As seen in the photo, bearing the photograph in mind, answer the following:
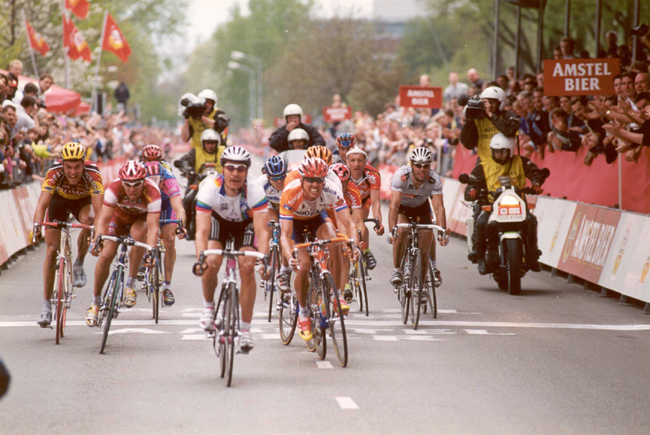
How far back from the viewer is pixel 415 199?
1267 centimetres

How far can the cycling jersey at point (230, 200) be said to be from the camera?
9023 mm

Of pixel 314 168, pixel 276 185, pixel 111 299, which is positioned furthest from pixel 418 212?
pixel 111 299

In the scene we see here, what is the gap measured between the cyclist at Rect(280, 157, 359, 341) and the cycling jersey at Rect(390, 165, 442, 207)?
245cm

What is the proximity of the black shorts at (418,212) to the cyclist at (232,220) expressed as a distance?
3.74m

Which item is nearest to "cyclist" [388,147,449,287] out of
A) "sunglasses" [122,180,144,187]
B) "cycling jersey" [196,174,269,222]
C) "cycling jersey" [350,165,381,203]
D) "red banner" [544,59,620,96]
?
"cycling jersey" [350,165,381,203]

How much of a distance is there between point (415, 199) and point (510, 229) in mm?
2433

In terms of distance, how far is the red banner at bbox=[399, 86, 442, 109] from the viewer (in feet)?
97.2

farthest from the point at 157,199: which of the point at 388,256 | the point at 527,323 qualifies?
the point at 388,256

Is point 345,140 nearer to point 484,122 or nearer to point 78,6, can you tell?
point 484,122

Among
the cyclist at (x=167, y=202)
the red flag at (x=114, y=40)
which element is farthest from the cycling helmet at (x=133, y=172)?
the red flag at (x=114, y=40)

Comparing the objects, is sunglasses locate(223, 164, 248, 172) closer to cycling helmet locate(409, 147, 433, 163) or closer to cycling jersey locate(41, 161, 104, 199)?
cycling jersey locate(41, 161, 104, 199)

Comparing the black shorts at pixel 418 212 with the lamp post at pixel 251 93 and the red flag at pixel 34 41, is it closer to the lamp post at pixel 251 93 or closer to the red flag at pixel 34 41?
the red flag at pixel 34 41

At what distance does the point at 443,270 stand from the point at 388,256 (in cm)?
221

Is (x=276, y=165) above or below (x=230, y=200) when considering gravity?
above
